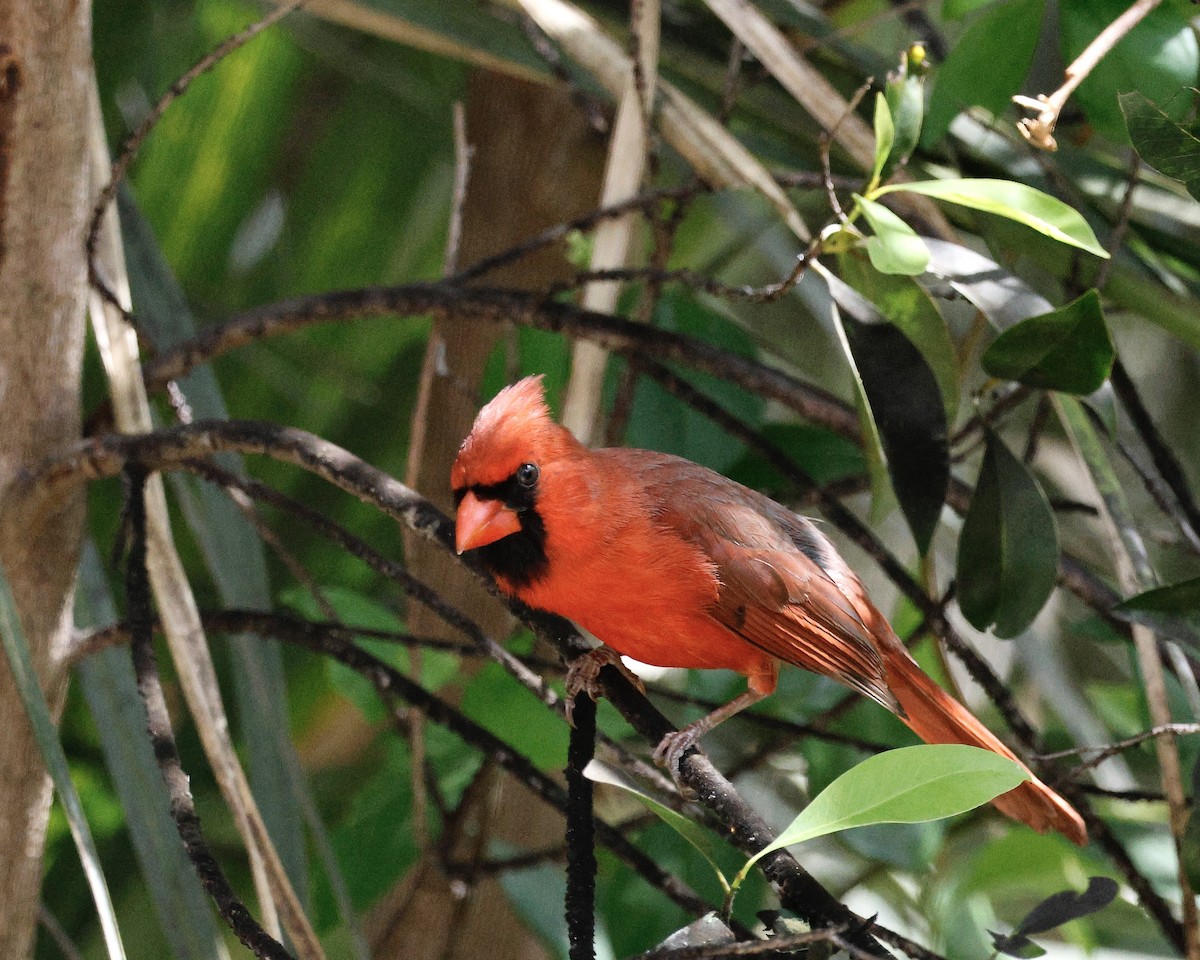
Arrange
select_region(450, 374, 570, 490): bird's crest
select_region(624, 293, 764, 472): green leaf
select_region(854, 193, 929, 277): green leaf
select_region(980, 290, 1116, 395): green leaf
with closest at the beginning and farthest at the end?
select_region(854, 193, 929, 277): green leaf → select_region(980, 290, 1116, 395): green leaf → select_region(450, 374, 570, 490): bird's crest → select_region(624, 293, 764, 472): green leaf

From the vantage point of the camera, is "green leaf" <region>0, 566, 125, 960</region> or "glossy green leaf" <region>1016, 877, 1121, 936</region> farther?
"green leaf" <region>0, 566, 125, 960</region>

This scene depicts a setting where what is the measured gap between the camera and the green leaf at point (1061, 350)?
0.98m

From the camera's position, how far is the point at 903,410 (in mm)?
1065

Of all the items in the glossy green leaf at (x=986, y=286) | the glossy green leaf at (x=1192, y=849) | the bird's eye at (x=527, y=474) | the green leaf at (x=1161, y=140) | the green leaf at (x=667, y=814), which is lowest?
the glossy green leaf at (x=1192, y=849)

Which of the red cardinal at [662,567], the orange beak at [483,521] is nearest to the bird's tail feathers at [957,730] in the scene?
the red cardinal at [662,567]

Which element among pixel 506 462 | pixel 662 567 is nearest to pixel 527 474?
pixel 506 462

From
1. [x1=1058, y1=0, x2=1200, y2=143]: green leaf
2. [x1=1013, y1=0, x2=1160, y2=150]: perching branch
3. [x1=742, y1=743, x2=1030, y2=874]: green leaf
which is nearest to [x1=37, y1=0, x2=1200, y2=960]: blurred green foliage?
[x1=1058, y1=0, x2=1200, y2=143]: green leaf

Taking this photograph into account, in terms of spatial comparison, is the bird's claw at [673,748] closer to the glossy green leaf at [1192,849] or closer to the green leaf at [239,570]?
the glossy green leaf at [1192,849]

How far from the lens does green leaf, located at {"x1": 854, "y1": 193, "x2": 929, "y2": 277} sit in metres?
0.86

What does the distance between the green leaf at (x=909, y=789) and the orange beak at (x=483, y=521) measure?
0.45 m

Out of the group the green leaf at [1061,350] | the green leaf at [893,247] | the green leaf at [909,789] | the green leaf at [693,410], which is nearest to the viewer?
the green leaf at [909,789]

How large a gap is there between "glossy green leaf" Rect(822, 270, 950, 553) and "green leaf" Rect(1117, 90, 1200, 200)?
248mm

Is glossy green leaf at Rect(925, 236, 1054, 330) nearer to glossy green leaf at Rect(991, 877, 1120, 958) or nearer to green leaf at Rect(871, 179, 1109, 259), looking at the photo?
green leaf at Rect(871, 179, 1109, 259)

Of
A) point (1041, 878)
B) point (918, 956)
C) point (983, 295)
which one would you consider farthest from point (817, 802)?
point (1041, 878)
